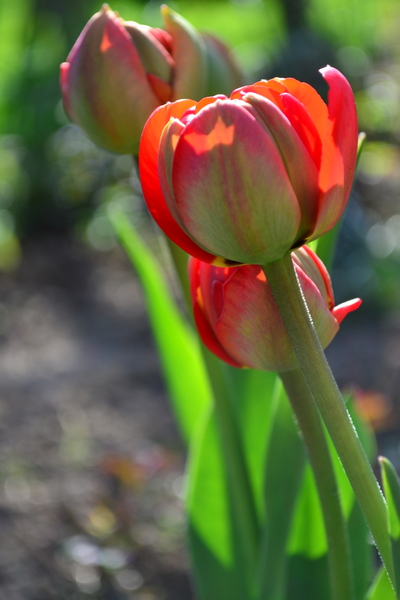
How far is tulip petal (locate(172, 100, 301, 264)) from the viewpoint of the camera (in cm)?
38

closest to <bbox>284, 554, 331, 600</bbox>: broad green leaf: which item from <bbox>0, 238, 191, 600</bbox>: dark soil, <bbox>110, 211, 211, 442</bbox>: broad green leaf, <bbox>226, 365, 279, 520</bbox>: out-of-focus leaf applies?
<bbox>226, 365, 279, 520</bbox>: out-of-focus leaf

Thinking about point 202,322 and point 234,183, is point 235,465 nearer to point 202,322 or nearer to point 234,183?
point 202,322

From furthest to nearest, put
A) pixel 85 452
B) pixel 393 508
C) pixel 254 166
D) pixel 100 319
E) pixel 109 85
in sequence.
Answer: pixel 100 319 → pixel 85 452 → pixel 109 85 → pixel 393 508 → pixel 254 166

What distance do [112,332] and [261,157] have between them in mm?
2230

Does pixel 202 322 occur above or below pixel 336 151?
below

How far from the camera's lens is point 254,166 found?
0.38 m

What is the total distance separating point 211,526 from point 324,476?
340 mm

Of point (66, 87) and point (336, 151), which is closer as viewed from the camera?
point (336, 151)

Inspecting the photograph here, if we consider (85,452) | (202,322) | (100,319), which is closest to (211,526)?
(202,322)

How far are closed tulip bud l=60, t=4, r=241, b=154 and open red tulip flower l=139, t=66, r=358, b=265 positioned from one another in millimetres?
205

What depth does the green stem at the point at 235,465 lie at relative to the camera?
2.35 ft

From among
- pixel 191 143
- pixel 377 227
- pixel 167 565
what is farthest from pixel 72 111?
pixel 377 227

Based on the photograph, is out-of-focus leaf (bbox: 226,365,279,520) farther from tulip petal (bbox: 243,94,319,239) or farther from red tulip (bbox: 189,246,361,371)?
tulip petal (bbox: 243,94,319,239)

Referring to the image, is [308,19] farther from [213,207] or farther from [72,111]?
[213,207]
